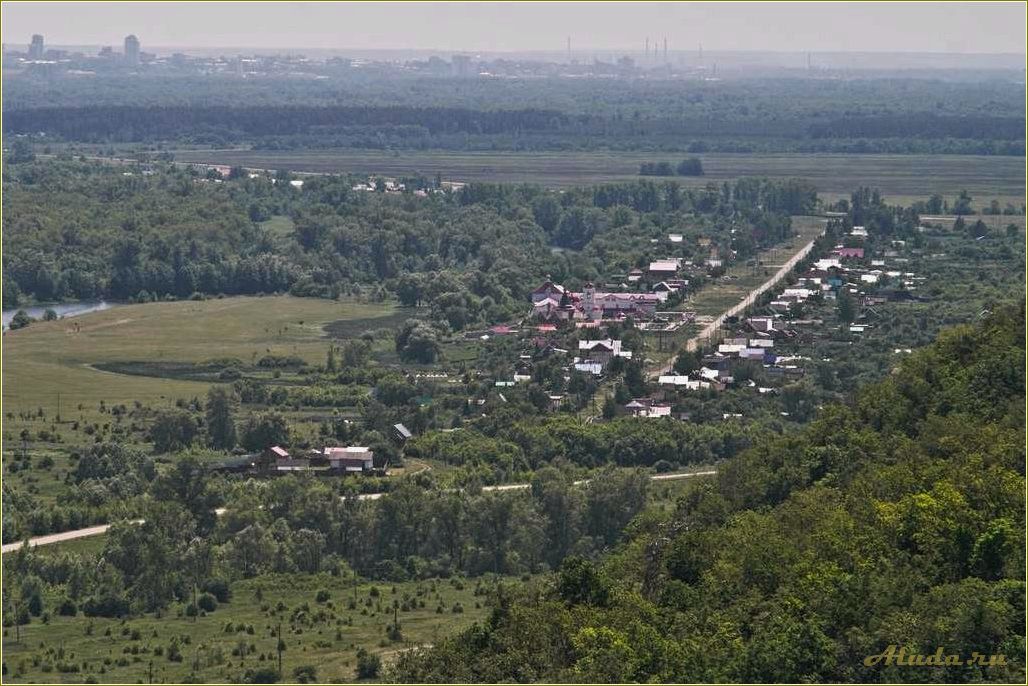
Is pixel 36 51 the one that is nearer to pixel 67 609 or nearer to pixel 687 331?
pixel 687 331

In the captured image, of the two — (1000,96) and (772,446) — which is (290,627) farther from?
(1000,96)

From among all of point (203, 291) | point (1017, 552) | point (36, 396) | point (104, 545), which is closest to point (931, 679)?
point (1017, 552)

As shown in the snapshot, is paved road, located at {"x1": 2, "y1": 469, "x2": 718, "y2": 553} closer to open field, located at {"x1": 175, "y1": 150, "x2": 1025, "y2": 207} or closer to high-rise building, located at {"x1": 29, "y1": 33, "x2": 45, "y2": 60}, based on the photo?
open field, located at {"x1": 175, "y1": 150, "x2": 1025, "y2": 207}

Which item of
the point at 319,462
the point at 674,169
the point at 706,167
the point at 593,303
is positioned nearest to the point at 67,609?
the point at 319,462

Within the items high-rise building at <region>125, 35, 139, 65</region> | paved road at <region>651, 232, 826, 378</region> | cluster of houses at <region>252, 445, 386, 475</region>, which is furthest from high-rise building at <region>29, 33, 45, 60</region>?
cluster of houses at <region>252, 445, 386, 475</region>

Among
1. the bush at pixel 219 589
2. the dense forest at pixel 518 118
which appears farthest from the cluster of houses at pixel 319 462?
the dense forest at pixel 518 118

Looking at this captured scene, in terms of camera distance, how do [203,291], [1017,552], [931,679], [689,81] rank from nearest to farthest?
1. [931,679]
2. [1017,552]
3. [203,291]
4. [689,81]
